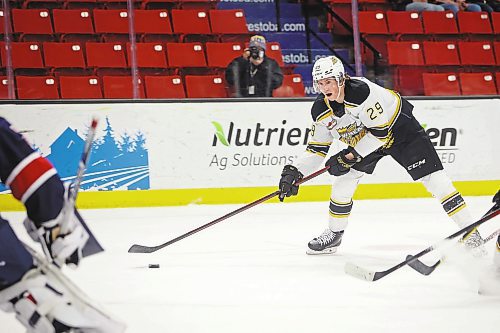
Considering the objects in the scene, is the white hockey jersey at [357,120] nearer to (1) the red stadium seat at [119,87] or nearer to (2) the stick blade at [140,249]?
(2) the stick blade at [140,249]

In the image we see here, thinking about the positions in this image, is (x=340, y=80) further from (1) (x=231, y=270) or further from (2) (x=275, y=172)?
(2) (x=275, y=172)

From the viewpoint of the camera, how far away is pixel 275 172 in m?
6.47

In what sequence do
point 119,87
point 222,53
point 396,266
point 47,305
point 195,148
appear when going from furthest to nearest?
point 222,53
point 119,87
point 195,148
point 396,266
point 47,305

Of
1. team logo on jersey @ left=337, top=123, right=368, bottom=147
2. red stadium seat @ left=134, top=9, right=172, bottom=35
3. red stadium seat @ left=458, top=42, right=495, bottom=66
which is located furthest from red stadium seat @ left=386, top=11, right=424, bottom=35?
team logo on jersey @ left=337, top=123, right=368, bottom=147

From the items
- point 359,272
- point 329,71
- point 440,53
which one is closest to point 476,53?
point 440,53

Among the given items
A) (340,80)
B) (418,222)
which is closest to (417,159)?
(340,80)

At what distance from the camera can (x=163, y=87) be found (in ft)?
21.6

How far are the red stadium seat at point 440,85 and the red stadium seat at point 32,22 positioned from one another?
3292mm

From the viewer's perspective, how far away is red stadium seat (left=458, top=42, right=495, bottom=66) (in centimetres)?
735

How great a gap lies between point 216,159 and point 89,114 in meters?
1.08

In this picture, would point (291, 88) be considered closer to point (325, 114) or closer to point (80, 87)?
point (80, 87)

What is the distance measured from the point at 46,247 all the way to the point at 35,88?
187 inches

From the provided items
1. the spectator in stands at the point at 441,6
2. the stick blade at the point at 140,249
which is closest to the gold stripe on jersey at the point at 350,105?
the stick blade at the point at 140,249

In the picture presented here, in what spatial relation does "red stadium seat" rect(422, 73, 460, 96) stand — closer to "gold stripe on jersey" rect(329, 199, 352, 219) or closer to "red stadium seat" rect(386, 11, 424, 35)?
"red stadium seat" rect(386, 11, 424, 35)
